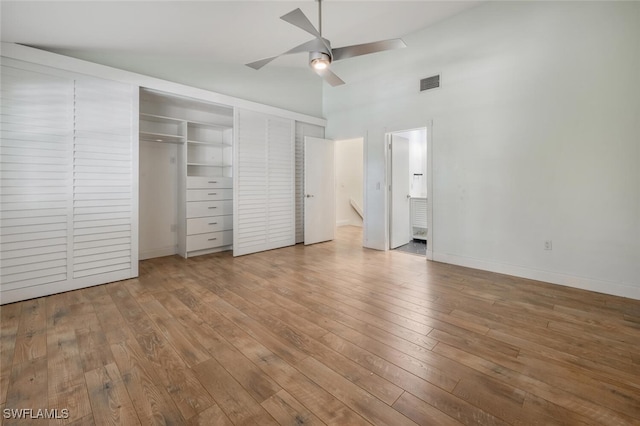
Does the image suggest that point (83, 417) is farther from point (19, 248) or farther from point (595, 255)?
point (595, 255)

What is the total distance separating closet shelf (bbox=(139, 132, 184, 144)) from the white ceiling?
1.05 m

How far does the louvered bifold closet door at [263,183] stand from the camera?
14.5 ft

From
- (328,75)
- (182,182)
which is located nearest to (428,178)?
(328,75)

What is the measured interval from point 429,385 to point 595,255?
108 inches

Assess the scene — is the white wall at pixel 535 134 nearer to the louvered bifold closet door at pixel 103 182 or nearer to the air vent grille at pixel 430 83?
the air vent grille at pixel 430 83

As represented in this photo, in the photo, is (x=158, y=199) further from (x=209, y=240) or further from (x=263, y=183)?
(x=263, y=183)

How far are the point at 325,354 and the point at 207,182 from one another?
11.6 feet

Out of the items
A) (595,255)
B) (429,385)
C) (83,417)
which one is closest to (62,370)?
(83,417)

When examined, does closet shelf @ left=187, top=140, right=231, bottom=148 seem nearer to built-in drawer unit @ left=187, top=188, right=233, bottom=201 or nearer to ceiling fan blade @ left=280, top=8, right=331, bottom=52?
built-in drawer unit @ left=187, top=188, right=233, bottom=201

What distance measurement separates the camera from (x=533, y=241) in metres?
3.29

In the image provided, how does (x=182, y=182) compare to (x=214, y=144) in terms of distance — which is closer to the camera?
(x=182, y=182)

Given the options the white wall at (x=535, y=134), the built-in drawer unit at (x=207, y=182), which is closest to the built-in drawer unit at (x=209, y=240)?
the built-in drawer unit at (x=207, y=182)

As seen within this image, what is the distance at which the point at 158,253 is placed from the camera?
4.45 m

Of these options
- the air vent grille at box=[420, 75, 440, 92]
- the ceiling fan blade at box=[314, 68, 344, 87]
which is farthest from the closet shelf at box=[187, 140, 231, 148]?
the air vent grille at box=[420, 75, 440, 92]
